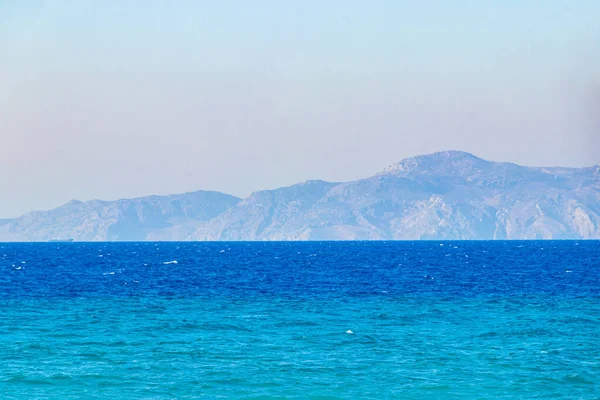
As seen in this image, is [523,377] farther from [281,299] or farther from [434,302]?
[281,299]

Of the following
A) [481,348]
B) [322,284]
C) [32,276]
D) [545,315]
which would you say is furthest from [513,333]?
[32,276]

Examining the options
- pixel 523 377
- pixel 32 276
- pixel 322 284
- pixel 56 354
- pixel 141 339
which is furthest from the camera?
pixel 32 276

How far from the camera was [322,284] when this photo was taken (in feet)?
317

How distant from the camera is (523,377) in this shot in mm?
40406

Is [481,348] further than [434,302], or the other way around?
[434,302]

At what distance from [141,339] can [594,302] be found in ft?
135

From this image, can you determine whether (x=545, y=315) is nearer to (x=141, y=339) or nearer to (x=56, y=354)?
(x=141, y=339)

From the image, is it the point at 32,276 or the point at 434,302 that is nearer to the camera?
the point at 434,302

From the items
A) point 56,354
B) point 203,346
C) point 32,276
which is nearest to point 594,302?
point 203,346

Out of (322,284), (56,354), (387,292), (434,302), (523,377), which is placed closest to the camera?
(523,377)

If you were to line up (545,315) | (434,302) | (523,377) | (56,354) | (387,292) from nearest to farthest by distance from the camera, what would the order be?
(523,377), (56,354), (545,315), (434,302), (387,292)

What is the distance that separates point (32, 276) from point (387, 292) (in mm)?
55637

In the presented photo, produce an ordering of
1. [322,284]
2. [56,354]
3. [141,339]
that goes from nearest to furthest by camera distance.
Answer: [56,354]
[141,339]
[322,284]

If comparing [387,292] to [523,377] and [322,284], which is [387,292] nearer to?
[322,284]
